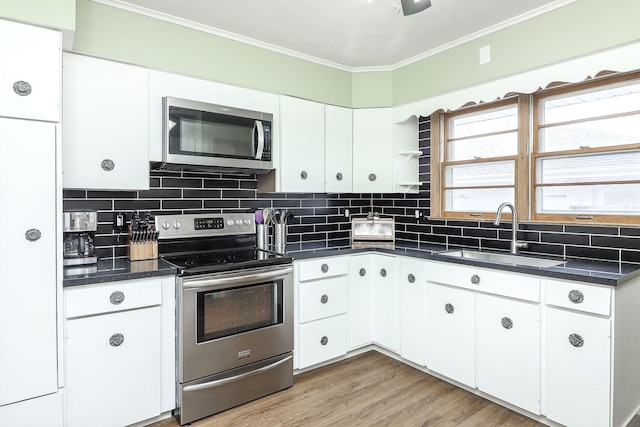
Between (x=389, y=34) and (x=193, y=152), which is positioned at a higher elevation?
(x=389, y=34)

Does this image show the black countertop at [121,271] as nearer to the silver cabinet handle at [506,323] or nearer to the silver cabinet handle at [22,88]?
the silver cabinet handle at [22,88]

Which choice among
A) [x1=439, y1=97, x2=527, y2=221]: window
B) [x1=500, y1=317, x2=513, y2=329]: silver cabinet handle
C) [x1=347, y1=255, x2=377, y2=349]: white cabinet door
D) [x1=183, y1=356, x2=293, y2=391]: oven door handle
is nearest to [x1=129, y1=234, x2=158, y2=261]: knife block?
[x1=183, y1=356, x2=293, y2=391]: oven door handle

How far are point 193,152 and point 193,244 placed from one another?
0.69 meters

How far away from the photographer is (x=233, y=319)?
2.43 meters

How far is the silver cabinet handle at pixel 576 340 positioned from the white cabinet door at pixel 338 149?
1.95 metres

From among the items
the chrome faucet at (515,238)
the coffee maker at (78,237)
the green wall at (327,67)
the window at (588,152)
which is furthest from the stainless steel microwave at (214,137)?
the window at (588,152)

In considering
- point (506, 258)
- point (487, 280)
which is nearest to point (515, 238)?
point (506, 258)

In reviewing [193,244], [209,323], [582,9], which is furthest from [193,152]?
[582,9]

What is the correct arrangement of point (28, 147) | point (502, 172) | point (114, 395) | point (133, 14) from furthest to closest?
1. point (502, 172)
2. point (133, 14)
3. point (114, 395)
4. point (28, 147)

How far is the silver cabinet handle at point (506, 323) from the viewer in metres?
2.31

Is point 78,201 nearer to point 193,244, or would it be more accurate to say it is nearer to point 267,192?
point 193,244

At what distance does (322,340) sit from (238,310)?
31.0 inches

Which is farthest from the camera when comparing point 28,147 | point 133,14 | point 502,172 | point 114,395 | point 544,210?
point 502,172

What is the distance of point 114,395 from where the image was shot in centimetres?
211
